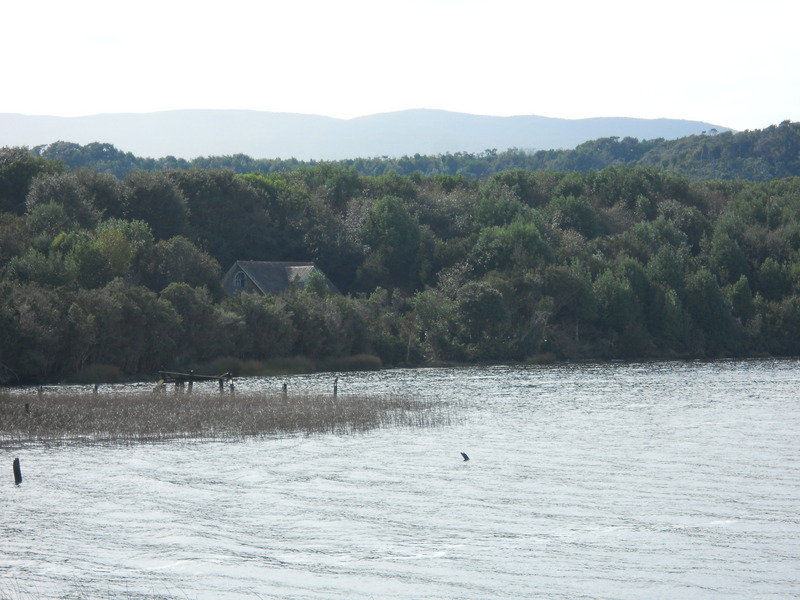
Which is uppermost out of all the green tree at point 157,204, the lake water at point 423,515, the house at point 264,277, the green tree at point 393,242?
the green tree at point 157,204

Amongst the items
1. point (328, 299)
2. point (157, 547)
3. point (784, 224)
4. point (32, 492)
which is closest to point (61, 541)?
point (157, 547)

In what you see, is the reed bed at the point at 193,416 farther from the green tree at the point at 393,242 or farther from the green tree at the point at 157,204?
the green tree at the point at 393,242

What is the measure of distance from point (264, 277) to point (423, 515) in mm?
63896

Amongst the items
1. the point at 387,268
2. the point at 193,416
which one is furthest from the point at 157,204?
the point at 193,416

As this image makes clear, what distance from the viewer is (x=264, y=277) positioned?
8869 centimetres

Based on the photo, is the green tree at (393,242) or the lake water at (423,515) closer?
the lake water at (423,515)

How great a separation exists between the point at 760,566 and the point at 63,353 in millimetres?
47871

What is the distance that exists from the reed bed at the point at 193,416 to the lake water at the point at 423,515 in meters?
1.88

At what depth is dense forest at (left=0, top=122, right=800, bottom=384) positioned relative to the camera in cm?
6644

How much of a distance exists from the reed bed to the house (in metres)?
38.7

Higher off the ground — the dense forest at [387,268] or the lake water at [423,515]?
the dense forest at [387,268]

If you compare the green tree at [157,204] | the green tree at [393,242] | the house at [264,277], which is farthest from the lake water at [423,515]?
the green tree at [393,242]

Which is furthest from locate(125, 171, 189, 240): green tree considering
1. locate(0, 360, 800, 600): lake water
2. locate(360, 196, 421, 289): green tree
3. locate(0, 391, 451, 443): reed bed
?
locate(0, 360, 800, 600): lake water

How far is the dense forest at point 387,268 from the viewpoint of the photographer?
66.4m
